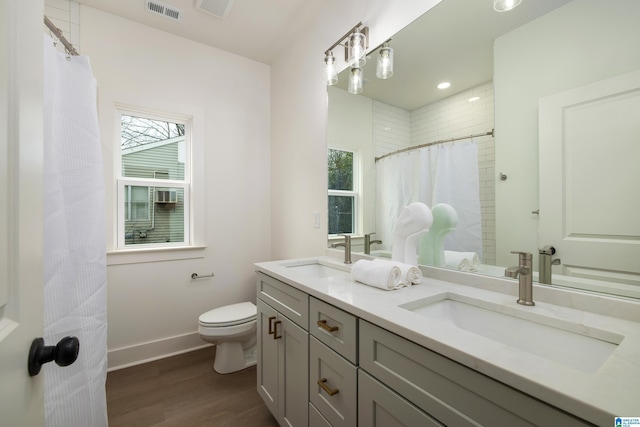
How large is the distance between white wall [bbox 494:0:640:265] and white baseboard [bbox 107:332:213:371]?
2391 mm

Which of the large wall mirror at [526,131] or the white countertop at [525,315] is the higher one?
the large wall mirror at [526,131]

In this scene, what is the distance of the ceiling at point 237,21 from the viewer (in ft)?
6.38

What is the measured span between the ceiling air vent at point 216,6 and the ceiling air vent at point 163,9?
203mm

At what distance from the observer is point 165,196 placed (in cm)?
234

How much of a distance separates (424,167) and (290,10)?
5.31 ft

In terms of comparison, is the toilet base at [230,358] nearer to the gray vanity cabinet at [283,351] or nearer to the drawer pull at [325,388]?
the gray vanity cabinet at [283,351]

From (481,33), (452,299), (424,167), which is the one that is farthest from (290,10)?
(452,299)

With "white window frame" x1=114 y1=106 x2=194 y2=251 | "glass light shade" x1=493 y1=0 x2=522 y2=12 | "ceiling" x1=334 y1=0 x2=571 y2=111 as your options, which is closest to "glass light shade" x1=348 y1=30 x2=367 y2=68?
"ceiling" x1=334 y1=0 x2=571 y2=111

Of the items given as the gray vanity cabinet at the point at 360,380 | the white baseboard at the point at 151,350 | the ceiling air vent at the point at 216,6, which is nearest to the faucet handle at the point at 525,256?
the gray vanity cabinet at the point at 360,380

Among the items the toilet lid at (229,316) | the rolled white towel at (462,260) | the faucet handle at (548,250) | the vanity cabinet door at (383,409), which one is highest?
the faucet handle at (548,250)

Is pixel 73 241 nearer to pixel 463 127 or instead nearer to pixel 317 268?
pixel 317 268

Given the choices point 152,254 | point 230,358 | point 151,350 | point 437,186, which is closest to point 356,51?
point 437,186

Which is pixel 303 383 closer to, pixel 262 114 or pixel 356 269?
pixel 356 269

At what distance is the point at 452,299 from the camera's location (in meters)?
1.02
